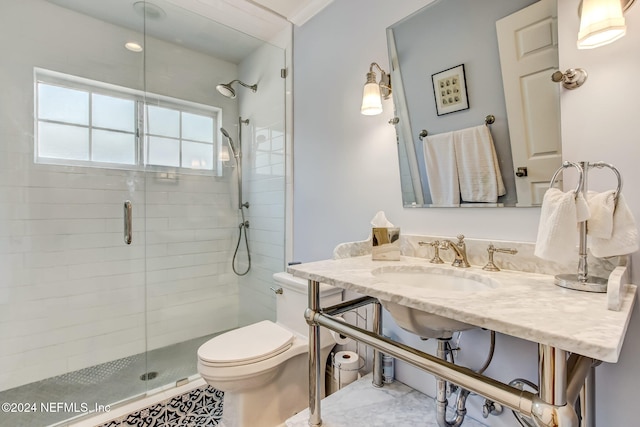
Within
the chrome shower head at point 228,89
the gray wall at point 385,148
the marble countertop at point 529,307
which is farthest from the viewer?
the chrome shower head at point 228,89

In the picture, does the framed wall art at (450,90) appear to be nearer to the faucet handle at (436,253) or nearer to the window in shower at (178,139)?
the faucet handle at (436,253)

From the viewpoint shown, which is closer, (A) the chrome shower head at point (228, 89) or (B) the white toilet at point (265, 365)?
(B) the white toilet at point (265, 365)

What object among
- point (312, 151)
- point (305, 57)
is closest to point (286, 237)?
point (312, 151)

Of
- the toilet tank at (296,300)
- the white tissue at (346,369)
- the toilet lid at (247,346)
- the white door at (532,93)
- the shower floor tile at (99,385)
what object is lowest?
the shower floor tile at (99,385)

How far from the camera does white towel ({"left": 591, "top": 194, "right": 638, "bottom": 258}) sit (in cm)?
73

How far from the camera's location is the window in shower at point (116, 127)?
198cm

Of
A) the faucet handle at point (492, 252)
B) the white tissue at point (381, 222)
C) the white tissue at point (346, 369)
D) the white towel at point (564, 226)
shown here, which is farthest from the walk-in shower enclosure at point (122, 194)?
the white towel at point (564, 226)

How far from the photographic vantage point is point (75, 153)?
2.06 m

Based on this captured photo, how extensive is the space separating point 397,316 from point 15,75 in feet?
8.54

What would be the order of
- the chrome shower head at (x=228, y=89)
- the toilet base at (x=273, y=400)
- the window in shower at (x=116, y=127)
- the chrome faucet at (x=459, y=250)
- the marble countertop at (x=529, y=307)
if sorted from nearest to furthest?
the marble countertop at (x=529, y=307) → the chrome faucet at (x=459, y=250) → the toilet base at (x=273, y=400) → the window in shower at (x=116, y=127) → the chrome shower head at (x=228, y=89)

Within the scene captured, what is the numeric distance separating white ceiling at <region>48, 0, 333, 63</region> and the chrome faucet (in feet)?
5.32

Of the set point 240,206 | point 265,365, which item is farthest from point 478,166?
point 240,206

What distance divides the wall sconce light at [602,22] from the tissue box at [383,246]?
33.6 inches

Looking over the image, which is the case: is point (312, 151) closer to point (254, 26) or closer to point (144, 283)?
point (254, 26)
